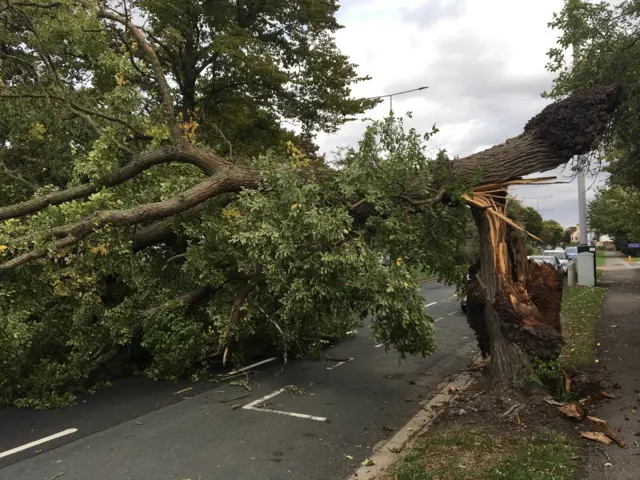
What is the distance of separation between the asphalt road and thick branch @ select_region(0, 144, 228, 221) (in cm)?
306

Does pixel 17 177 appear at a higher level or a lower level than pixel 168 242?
higher

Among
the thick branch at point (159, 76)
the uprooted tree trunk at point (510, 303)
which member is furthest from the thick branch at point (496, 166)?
the thick branch at point (159, 76)

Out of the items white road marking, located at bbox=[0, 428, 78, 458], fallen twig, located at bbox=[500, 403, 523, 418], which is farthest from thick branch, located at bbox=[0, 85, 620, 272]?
fallen twig, located at bbox=[500, 403, 523, 418]

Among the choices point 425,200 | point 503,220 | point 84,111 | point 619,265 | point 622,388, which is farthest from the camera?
point 619,265

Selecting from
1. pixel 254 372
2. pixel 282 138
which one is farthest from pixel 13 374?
pixel 282 138

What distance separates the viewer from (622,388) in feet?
19.8

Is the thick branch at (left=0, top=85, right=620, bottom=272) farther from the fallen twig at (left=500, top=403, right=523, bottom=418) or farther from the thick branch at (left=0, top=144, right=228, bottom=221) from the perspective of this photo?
the fallen twig at (left=500, top=403, right=523, bottom=418)

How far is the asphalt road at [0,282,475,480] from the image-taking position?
479 centimetres

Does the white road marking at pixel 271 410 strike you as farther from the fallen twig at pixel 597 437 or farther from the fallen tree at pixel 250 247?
the fallen twig at pixel 597 437

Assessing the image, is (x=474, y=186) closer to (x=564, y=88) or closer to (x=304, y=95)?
(x=564, y=88)

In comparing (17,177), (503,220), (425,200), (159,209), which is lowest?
(503,220)

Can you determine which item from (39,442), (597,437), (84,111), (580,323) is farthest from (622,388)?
(84,111)

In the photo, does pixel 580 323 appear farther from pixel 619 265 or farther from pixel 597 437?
pixel 619 265

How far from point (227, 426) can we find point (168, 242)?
4.07 meters
